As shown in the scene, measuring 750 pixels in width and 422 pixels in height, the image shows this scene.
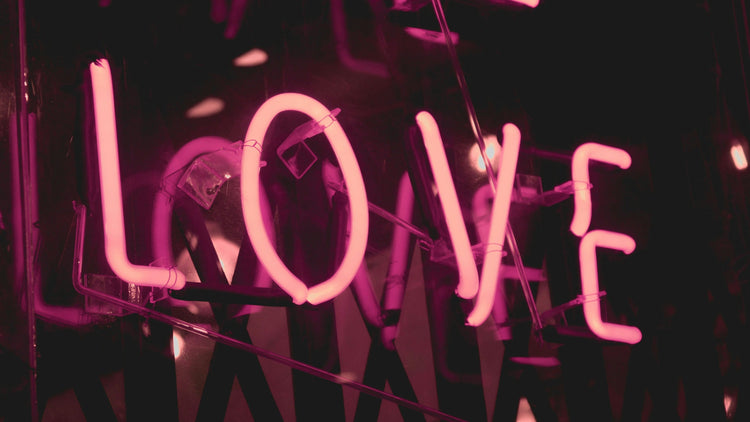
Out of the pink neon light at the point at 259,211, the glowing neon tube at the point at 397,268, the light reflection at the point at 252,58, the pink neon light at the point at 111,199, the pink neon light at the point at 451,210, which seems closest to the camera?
the pink neon light at the point at 111,199

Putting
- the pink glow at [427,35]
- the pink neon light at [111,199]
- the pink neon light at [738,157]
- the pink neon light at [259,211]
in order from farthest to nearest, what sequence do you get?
the pink neon light at [738,157]
the pink glow at [427,35]
the pink neon light at [259,211]
the pink neon light at [111,199]

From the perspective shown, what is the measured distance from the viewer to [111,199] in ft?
5.89

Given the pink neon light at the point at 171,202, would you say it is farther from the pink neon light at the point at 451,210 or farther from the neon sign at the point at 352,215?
the pink neon light at the point at 451,210

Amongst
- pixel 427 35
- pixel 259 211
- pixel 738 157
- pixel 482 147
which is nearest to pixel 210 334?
pixel 259 211

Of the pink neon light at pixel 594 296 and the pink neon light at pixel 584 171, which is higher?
the pink neon light at pixel 584 171

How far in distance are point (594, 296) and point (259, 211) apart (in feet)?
5.20

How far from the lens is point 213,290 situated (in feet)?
6.40

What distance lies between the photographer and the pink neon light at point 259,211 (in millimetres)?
1915

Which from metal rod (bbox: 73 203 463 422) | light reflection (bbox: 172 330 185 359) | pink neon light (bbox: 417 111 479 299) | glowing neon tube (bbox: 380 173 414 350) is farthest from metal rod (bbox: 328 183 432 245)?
light reflection (bbox: 172 330 185 359)

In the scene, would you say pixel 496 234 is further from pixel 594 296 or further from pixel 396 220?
pixel 594 296

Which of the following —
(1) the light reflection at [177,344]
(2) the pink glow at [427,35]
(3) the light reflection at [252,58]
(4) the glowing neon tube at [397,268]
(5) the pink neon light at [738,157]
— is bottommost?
(1) the light reflection at [177,344]

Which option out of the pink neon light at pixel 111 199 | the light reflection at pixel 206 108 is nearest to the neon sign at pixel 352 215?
the pink neon light at pixel 111 199

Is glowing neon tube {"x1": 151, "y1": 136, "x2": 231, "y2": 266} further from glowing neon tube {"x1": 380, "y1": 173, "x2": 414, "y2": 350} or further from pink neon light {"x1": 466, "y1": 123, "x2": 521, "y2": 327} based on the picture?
pink neon light {"x1": 466, "y1": 123, "x2": 521, "y2": 327}

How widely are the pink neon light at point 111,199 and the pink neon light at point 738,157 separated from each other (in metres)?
3.49
